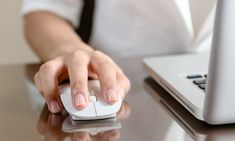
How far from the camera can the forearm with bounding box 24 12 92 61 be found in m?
0.80

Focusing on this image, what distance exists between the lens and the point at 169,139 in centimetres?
56

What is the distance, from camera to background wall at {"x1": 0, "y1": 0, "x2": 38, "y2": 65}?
1.38 metres

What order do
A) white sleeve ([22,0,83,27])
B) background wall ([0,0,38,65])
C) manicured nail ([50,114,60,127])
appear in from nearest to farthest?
1. manicured nail ([50,114,60,127])
2. white sleeve ([22,0,83,27])
3. background wall ([0,0,38,65])

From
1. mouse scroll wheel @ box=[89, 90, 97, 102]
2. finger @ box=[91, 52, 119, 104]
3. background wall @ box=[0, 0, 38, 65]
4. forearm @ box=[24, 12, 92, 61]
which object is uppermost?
finger @ box=[91, 52, 119, 104]

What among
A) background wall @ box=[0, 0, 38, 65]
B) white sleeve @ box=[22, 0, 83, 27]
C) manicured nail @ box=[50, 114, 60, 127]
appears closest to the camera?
manicured nail @ box=[50, 114, 60, 127]

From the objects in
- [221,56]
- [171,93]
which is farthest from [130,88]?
[221,56]

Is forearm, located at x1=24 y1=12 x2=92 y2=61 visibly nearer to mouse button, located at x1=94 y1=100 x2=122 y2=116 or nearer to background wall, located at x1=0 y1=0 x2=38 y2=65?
mouse button, located at x1=94 y1=100 x2=122 y2=116

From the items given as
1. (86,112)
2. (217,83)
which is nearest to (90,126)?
(86,112)

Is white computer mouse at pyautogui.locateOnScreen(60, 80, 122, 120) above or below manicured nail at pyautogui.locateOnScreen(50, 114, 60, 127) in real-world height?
above

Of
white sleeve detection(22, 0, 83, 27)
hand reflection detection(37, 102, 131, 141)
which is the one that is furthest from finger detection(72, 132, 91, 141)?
white sleeve detection(22, 0, 83, 27)

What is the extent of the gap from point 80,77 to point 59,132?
62 millimetres

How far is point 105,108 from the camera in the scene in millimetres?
575

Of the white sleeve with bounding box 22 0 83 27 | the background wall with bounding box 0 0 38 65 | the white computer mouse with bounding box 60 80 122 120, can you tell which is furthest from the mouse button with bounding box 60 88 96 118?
the background wall with bounding box 0 0 38 65

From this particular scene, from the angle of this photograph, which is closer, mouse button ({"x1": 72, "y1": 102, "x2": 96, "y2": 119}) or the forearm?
mouse button ({"x1": 72, "y1": 102, "x2": 96, "y2": 119})
